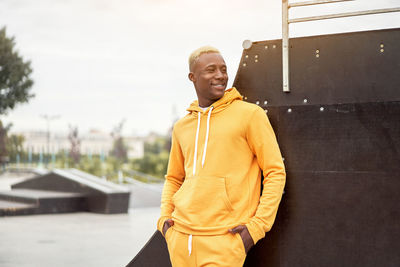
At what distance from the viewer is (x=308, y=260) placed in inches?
117

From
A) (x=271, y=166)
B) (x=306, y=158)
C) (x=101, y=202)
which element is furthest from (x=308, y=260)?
(x=101, y=202)

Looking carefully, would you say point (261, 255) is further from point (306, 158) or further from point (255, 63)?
point (255, 63)

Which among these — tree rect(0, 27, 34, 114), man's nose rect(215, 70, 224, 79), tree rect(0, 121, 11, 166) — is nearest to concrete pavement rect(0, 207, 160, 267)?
man's nose rect(215, 70, 224, 79)

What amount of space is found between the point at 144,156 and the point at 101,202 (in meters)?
16.5

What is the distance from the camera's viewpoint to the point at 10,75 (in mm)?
26266

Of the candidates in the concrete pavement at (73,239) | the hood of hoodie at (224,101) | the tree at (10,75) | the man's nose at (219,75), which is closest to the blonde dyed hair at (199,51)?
the man's nose at (219,75)

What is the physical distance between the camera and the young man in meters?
2.46

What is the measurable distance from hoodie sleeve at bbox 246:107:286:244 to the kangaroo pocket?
147 millimetres

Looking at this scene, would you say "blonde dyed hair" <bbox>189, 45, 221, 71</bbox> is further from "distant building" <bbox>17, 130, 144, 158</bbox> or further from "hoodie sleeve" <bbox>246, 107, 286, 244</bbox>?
"distant building" <bbox>17, 130, 144, 158</bbox>

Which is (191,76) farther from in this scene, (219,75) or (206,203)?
(206,203)

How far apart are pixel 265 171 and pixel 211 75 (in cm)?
54

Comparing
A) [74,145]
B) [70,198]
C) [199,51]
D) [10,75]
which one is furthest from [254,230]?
[74,145]

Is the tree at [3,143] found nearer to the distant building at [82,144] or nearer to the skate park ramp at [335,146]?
the distant building at [82,144]

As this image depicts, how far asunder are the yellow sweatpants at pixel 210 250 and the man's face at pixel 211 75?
0.70 meters
